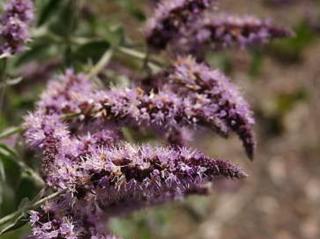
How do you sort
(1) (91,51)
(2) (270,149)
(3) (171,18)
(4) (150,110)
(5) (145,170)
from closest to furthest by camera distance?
(5) (145,170) < (4) (150,110) < (3) (171,18) < (1) (91,51) < (2) (270,149)

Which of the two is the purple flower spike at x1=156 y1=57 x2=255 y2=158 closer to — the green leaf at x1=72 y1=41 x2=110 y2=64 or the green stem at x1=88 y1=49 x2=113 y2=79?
the green stem at x1=88 y1=49 x2=113 y2=79

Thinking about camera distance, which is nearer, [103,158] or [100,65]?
[103,158]

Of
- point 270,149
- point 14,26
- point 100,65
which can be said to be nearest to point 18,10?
point 14,26

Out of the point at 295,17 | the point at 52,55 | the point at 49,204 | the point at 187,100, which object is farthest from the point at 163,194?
the point at 295,17

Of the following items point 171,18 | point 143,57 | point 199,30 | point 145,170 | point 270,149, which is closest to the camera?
point 145,170

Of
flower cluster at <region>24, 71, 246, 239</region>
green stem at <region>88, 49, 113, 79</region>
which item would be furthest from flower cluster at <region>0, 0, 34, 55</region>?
green stem at <region>88, 49, 113, 79</region>

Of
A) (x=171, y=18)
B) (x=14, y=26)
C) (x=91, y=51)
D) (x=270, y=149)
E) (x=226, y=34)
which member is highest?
(x=14, y=26)

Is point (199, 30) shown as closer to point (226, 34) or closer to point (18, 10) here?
point (226, 34)
